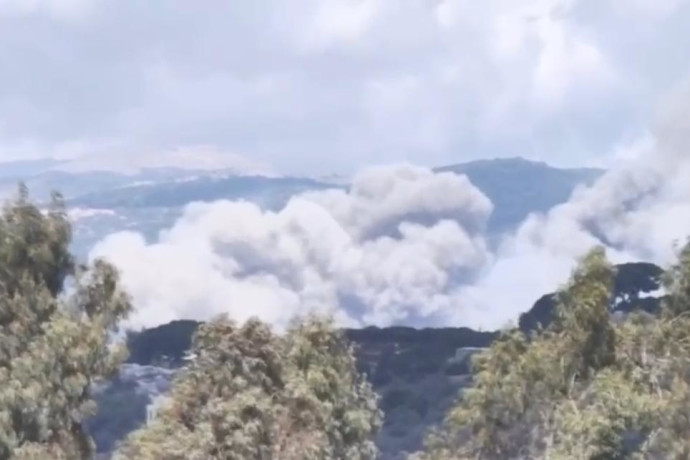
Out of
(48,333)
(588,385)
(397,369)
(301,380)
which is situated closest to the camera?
(301,380)

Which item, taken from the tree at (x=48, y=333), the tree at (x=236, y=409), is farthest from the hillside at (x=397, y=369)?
the tree at (x=236, y=409)

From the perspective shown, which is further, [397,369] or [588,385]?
[397,369]

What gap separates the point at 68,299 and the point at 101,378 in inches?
73.9

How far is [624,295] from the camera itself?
155 feet

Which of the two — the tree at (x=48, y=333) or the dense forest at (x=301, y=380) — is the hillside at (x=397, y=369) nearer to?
the dense forest at (x=301, y=380)

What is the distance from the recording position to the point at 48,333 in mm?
24734

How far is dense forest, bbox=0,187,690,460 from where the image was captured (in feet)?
66.7

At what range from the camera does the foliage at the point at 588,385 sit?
2244 cm

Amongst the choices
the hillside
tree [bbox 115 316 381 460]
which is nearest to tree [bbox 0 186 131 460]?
tree [bbox 115 316 381 460]

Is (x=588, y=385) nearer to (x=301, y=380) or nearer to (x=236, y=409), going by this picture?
(x=301, y=380)

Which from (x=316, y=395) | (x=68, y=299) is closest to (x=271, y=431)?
(x=316, y=395)

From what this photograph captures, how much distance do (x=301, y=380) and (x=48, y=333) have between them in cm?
560

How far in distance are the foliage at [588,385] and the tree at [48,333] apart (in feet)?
24.8

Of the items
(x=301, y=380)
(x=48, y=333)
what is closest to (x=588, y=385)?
(x=301, y=380)
